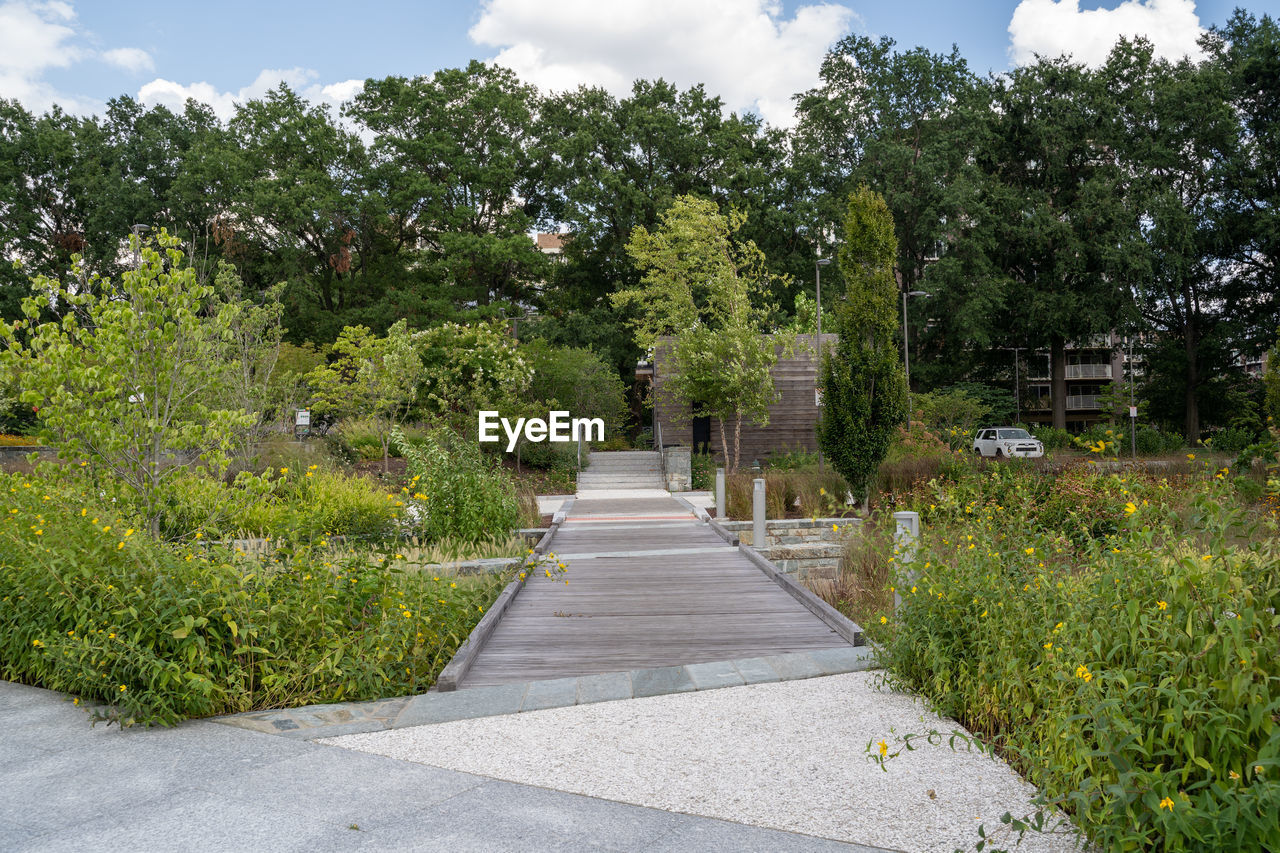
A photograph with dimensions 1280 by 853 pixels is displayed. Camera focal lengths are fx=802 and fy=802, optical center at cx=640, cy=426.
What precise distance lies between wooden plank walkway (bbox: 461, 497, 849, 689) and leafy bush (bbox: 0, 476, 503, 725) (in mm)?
683

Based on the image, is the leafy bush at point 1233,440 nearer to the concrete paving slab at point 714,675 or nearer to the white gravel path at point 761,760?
the concrete paving slab at point 714,675

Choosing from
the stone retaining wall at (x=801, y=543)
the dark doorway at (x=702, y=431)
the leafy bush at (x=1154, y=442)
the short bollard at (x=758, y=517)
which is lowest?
the stone retaining wall at (x=801, y=543)

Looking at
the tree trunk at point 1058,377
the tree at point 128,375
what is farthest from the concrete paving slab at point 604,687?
the tree trunk at point 1058,377

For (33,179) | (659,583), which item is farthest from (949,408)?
(33,179)

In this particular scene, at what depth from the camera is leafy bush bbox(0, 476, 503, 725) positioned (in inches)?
173

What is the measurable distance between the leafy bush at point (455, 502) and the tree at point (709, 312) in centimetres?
1150

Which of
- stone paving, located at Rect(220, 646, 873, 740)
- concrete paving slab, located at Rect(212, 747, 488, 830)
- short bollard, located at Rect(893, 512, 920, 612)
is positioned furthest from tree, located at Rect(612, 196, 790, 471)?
concrete paving slab, located at Rect(212, 747, 488, 830)

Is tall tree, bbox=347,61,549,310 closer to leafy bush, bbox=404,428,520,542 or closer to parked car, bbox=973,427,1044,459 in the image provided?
parked car, bbox=973,427,1044,459

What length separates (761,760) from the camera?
3754mm

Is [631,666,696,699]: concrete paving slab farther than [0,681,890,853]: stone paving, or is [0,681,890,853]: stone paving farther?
[631,666,696,699]: concrete paving slab

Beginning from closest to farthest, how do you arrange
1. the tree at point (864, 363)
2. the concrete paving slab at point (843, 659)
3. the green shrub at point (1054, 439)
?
the concrete paving slab at point (843, 659) < the tree at point (864, 363) < the green shrub at point (1054, 439)

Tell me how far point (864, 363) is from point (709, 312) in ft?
56.5

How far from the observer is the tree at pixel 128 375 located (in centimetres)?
632

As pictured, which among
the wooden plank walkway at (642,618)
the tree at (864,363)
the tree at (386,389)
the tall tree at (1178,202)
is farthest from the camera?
the tall tree at (1178,202)
